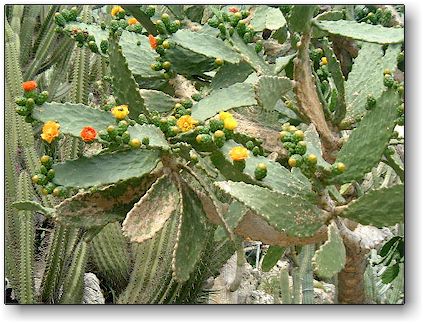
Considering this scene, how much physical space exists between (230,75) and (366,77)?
0.24 m

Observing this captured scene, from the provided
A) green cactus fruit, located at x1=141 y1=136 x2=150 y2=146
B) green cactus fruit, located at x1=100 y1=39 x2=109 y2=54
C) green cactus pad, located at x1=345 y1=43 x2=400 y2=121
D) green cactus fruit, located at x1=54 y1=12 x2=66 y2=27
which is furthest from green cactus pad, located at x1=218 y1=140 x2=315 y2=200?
green cactus fruit, located at x1=54 y1=12 x2=66 y2=27

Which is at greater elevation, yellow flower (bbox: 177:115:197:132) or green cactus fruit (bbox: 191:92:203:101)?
yellow flower (bbox: 177:115:197:132)

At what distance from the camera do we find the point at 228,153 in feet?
3.05

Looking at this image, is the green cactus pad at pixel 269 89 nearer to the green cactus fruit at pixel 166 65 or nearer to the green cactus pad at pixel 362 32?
the green cactus pad at pixel 362 32

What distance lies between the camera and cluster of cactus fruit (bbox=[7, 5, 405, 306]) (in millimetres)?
895

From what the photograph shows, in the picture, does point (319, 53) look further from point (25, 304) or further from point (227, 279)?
point (25, 304)

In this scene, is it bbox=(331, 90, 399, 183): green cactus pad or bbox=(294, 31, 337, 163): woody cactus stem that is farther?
bbox=(294, 31, 337, 163): woody cactus stem

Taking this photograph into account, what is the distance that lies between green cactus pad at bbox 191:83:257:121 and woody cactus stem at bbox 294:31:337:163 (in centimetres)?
8

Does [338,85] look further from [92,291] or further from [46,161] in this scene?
[92,291]

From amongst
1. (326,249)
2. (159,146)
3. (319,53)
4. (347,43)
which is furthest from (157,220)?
(347,43)

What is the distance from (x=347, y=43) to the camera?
1460mm

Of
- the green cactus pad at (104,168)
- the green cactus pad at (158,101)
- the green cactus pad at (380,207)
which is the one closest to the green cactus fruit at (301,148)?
the green cactus pad at (380,207)

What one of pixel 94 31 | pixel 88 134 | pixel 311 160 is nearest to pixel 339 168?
pixel 311 160

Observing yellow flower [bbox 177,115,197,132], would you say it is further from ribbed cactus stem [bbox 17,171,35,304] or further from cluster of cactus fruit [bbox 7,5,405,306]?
ribbed cactus stem [bbox 17,171,35,304]
